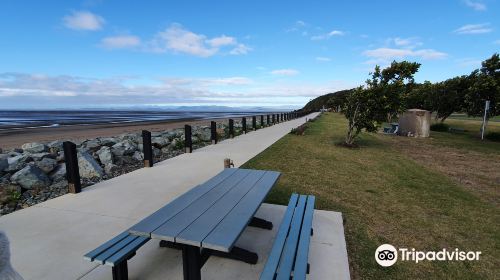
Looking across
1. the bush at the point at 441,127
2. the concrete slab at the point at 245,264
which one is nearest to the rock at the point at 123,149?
the concrete slab at the point at 245,264

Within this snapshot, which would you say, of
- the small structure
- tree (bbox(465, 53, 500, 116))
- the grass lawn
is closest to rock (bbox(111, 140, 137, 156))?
the grass lawn

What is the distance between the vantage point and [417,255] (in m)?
3.34

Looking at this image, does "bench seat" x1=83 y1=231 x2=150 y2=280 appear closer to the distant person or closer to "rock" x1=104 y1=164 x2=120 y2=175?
the distant person

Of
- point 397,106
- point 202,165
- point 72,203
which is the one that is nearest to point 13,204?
point 72,203

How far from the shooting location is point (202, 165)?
7.35 metres

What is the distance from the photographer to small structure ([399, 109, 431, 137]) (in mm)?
15961

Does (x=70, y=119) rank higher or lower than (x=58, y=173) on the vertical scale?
lower

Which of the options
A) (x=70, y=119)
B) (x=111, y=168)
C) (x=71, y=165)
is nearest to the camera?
(x=71, y=165)

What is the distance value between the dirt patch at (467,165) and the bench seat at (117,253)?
6.36m

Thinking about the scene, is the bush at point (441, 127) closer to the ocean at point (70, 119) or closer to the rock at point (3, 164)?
the rock at point (3, 164)

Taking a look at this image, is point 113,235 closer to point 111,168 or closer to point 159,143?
point 111,168

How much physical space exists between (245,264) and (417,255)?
2.14 m

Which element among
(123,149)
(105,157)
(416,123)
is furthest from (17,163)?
(416,123)

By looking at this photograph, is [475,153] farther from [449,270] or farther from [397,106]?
[449,270]
